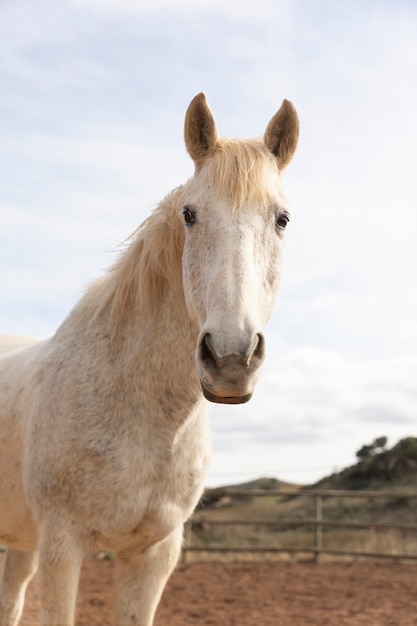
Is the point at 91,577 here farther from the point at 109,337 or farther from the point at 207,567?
the point at 109,337

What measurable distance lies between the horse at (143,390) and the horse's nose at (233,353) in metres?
0.18

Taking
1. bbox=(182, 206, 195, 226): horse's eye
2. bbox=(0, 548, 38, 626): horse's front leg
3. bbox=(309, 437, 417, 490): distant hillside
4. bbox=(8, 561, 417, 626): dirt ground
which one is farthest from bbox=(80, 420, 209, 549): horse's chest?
bbox=(309, 437, 417, 490): distant hillside

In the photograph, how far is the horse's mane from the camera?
9.35ft

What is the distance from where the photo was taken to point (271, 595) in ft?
29.5

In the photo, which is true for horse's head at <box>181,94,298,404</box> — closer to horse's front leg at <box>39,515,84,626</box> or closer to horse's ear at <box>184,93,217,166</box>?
horse's ear at <box>184,93,217,166</box>

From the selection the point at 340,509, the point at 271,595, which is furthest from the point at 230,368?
the point at 340,509

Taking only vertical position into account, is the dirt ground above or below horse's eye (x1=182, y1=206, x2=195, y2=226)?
below

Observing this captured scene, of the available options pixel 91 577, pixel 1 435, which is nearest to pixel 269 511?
pixel 91 577

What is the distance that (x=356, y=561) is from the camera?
1227 cm

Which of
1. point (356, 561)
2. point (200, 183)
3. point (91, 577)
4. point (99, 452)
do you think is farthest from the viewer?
point (356, 561)

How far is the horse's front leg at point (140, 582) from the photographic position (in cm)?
336

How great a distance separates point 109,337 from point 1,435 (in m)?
0.79

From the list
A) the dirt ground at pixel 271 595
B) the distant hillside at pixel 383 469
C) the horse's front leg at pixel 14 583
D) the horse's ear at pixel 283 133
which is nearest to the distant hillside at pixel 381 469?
the distant hillside at pixel 383 469

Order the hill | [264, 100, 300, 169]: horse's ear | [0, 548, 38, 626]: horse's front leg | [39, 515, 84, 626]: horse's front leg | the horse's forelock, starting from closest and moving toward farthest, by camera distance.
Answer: the horse's forelock < [39, 515, 84, 626]: horse's front leg < [264, 100, 300, 169]: horse's ear < [0, 548, 38, 626]: horse's front leg < the hill
